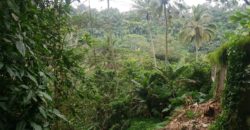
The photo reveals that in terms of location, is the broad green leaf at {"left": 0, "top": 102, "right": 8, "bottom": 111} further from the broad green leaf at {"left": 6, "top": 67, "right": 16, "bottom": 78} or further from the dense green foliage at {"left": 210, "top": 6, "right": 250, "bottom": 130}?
the dense green foliage at {"left": 210, "top": 6, "right": 250, "bottom": 130}

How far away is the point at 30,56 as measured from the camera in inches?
97.7

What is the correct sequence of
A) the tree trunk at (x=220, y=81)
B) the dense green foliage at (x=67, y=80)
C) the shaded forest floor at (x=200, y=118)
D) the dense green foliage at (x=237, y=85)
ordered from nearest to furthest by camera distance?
the dense green foliage at (x=67, y=80) → the dense green foliage at (x=237, y=85) → the shaded forest floor at (x=200, y=118) → the tree trunk at (x=220, y=81)

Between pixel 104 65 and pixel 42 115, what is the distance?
19.3 meters

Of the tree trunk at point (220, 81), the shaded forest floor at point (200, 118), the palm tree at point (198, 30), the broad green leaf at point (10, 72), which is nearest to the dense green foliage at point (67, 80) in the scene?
the broad green leaf at point (10, 72)

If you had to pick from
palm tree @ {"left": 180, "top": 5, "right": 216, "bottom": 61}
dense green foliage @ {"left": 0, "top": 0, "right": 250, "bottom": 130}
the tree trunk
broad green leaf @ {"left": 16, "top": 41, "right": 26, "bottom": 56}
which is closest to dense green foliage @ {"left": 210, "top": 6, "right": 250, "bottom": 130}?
dense green foliage @ {"left": 0, "top": 0, "right": 250, "bottom": 130}

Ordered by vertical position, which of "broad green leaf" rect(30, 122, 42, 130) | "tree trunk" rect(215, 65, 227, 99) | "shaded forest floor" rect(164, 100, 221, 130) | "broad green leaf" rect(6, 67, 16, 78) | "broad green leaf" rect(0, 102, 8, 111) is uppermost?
"broad green leaf" rect(6, 67, 16, 78)

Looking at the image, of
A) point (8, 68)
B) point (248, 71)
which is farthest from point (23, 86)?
point (248, 71)

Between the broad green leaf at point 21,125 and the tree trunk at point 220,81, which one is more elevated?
the broad green leaf at point 21,125

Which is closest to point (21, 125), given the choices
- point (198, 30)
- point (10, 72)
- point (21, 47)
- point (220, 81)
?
point (10, 72)

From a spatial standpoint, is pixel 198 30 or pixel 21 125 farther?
pixel 198 30

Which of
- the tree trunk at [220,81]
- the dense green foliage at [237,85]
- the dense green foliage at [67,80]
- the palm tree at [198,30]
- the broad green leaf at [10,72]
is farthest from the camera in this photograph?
the palm tree at [198,30]

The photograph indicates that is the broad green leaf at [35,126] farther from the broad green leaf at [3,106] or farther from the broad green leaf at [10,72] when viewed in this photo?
the broad green leaf at [10,72]

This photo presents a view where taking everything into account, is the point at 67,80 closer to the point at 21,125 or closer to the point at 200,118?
the point at 21,125

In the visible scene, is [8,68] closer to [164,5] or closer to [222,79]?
[222,79]
